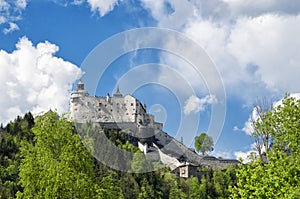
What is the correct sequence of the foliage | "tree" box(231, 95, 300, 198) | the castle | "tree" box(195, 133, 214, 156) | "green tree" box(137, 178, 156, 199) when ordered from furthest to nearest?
"tree" box(195, 133, 214, 156)
the castle
"green tree" box(137, 178, 156, 199)
the foliage
"tree" box(231, 95, 300, 198)

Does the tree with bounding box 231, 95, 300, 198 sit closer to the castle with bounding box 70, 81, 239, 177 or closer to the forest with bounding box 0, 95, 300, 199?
the forest with bounding box 0, 95, 300, 199

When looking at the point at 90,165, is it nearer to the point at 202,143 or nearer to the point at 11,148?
the point at 11,148

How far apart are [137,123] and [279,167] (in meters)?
138

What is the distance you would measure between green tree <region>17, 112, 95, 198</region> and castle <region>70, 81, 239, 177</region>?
12195 cm

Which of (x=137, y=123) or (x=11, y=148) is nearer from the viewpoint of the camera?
(x=11, y=148)

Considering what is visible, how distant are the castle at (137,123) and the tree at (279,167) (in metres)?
126

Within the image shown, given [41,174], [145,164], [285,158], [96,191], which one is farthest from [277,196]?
[145,164]

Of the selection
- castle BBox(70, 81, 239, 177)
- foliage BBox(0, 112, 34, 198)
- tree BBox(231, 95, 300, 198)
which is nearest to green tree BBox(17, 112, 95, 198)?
tree BBox(231, 95, 300, 198)

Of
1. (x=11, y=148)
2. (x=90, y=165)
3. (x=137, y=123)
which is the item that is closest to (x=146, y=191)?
(x=11, y=148)

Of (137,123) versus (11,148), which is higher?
(137,123)

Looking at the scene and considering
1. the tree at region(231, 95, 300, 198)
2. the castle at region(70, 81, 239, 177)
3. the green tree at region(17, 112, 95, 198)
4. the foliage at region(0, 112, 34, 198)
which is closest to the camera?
the tree at region(231, 95, 300, 198)

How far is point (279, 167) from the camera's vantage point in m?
20.3

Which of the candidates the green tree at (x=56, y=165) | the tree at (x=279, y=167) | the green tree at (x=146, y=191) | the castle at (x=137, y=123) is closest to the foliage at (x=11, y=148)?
the castle at (x=137, y=123)

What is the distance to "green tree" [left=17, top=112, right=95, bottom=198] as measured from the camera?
26.2m
